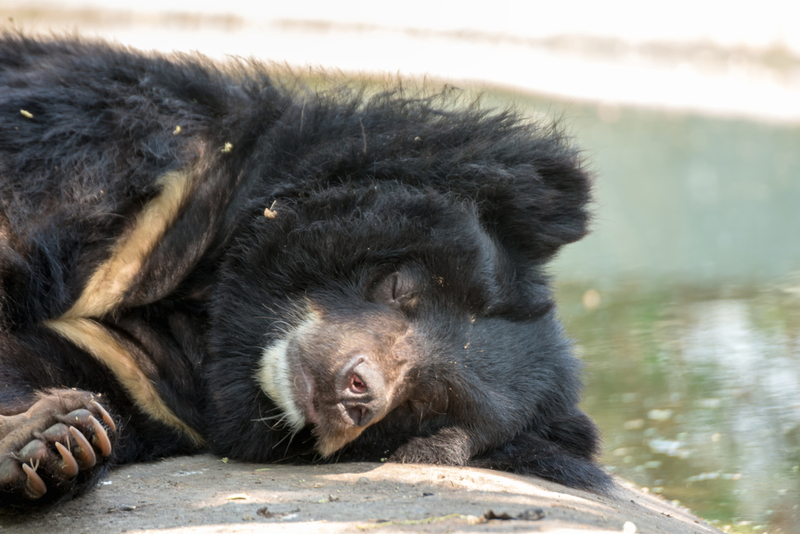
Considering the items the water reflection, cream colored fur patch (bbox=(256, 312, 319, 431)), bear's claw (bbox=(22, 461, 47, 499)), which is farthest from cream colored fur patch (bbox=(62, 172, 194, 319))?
the water reflection

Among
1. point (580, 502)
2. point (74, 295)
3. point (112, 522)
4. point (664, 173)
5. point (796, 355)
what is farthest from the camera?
point (664, 173)

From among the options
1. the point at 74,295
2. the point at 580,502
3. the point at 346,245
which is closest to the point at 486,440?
the point at 580,502

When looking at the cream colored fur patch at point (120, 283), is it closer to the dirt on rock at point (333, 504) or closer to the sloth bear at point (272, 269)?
the sloth bear at point (272, 269)

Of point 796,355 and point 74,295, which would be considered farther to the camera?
point 796,355

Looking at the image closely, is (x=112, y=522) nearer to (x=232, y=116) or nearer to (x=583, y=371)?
(x=232, y=116)

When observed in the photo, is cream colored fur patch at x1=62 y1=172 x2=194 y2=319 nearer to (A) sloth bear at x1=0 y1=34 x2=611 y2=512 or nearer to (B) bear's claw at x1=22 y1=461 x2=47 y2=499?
(A) sloth bear at x1=0 y1=34 x2=611 y2=512

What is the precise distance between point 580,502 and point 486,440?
0.61 m

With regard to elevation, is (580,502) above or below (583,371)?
below

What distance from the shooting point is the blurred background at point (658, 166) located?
478 cm

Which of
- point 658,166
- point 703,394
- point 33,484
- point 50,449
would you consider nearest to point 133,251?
point 50,449

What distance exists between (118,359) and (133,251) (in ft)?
1.53

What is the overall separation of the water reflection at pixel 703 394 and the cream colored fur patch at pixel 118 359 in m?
2.03

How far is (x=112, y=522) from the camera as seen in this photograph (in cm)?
253

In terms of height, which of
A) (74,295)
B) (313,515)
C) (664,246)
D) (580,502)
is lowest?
(313,515)
